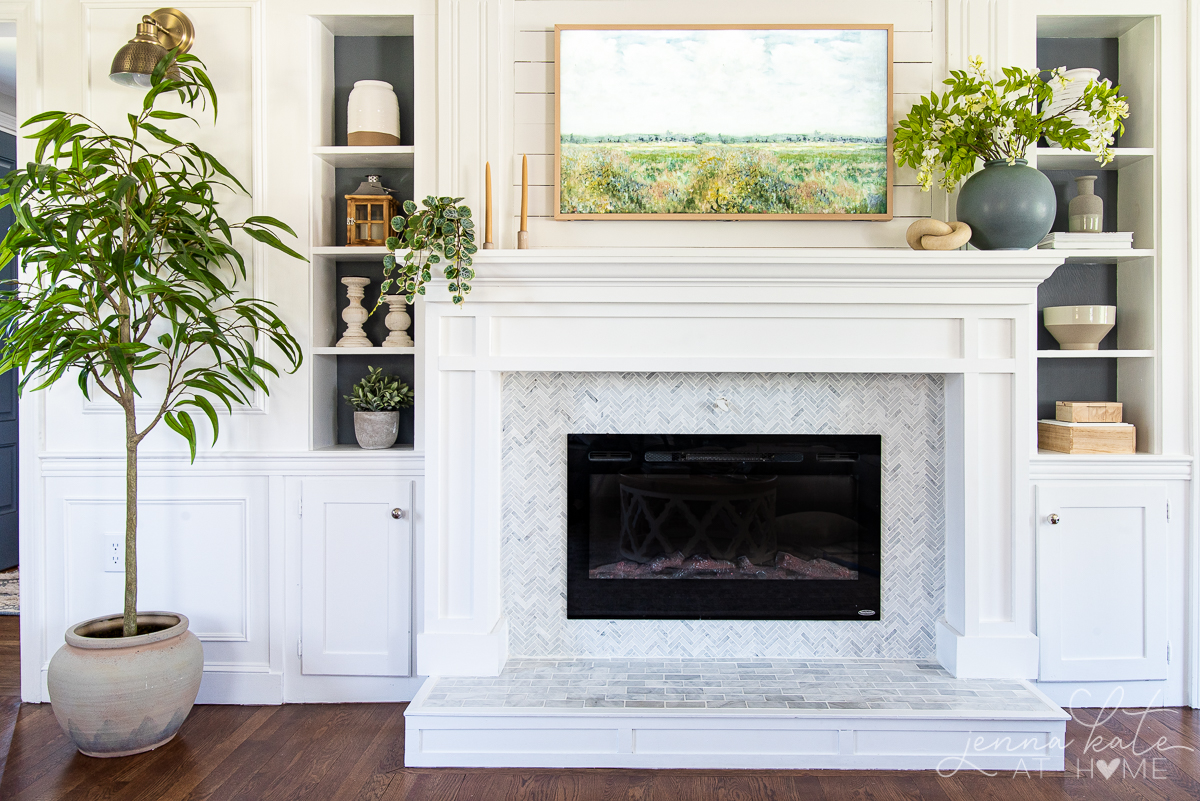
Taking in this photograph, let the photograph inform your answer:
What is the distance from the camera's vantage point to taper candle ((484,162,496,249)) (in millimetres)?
2223

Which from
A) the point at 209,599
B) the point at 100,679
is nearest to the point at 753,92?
the point at 209,599

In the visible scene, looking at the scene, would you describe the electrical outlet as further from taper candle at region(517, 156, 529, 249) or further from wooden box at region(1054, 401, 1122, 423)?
wooden box at region(1054, 401, 1122, 423)

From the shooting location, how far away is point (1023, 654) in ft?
7.16

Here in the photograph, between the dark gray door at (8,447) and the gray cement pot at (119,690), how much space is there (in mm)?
2433

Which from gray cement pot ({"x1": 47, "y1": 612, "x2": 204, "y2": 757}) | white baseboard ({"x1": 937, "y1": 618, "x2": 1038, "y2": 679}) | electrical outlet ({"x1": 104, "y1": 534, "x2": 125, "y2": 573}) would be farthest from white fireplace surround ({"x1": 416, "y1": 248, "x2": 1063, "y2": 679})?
electrical outlet ({"x1": 104, "y1": 534, "x2": 125, "y2": 573})

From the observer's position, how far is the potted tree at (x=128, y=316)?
2.00 meters

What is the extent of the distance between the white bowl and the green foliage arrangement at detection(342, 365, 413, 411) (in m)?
2.16

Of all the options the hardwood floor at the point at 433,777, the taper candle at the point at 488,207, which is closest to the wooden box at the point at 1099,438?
the hardwood floor at the point at 433,777

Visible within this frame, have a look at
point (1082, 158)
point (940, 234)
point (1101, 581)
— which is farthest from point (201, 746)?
point (1082, 158)

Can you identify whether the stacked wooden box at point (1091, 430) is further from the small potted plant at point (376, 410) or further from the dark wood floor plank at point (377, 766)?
the dark wood floor plank at point (377, 766)

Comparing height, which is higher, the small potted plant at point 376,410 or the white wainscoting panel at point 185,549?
the small potted plant at point 376,410

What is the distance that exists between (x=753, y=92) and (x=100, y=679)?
8.29ft

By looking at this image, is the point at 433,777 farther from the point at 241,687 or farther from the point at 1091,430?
the point at 1091,430

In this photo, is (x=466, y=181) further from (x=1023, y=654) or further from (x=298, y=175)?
(x=1023, y=654)
